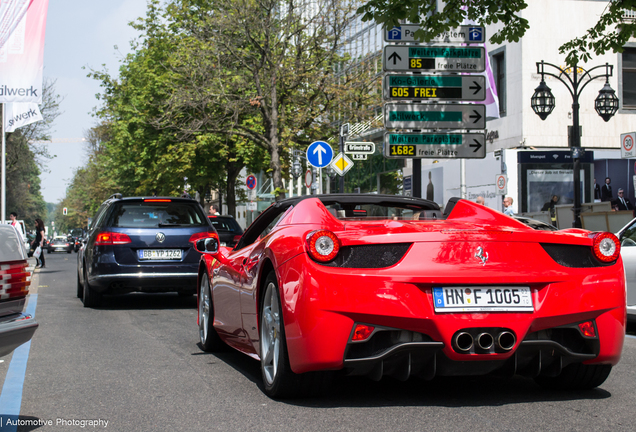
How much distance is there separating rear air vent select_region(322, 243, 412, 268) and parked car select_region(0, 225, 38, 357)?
5.31 feet

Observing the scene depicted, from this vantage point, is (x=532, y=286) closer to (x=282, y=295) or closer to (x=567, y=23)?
(x=282, y=295)

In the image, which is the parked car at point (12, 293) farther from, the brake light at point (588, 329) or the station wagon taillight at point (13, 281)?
the brake light at point (588, 329)

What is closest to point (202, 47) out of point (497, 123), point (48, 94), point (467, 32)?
point (467, 32)

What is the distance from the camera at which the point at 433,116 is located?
45.2 feet

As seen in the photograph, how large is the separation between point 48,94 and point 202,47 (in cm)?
3030

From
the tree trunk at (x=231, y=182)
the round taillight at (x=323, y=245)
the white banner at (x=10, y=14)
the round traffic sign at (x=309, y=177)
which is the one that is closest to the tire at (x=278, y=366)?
the round taillight at (x=323, y=245)

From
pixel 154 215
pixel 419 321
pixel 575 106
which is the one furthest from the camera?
pixel 575 106

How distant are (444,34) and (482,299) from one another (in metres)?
10.4

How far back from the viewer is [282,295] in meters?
4.87

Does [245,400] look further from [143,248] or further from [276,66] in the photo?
[276,66]

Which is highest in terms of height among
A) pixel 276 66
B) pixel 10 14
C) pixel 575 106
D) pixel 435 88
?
pixel 10 14

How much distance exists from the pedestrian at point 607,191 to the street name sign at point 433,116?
19001mm

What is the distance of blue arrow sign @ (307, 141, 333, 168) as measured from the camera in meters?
19.4

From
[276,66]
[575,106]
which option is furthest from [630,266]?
[276,66]
